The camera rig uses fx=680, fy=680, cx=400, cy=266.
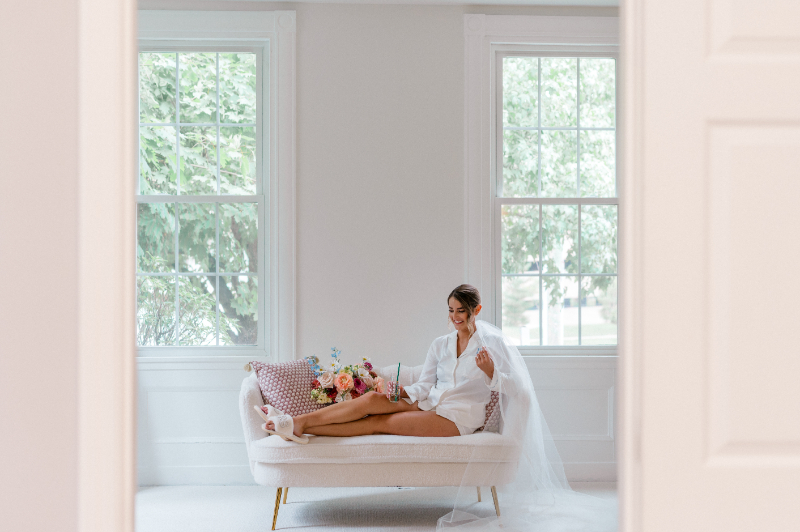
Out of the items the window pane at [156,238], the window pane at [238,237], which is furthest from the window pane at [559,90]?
the window pane at [156,238]

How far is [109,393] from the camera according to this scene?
50.3 inches

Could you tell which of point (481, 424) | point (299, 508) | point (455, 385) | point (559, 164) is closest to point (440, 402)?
point (455, 385)

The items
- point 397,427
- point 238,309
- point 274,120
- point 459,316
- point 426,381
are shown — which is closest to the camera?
point 397,427

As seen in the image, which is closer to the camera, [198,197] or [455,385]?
[455,385]

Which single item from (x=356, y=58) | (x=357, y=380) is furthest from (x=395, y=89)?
(x=357, y=380)

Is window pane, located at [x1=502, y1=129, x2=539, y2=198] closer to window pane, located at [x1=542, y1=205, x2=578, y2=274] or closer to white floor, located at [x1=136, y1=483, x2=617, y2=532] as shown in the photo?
window pane, located at [x1=542, y1=205, x2=578, y2=274]

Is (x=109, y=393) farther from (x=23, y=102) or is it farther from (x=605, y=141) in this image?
(x=605, y=141)

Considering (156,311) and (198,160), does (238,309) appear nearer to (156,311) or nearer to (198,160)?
(156,311)

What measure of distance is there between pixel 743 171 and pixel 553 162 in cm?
353

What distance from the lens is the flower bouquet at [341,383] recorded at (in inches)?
155

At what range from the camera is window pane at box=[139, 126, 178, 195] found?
461 cm

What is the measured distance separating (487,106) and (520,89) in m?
0.31

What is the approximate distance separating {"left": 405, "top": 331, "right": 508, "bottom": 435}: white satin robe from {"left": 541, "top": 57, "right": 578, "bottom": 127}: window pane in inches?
68.5

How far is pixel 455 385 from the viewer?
395 centimetres
